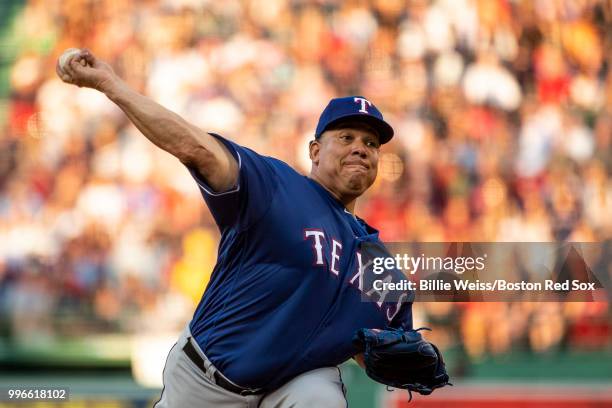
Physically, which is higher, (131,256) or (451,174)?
(451,174)

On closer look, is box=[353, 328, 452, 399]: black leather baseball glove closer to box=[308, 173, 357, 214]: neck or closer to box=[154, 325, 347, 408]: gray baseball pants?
box=[154, 325, 347, 408]: gray baseball pants

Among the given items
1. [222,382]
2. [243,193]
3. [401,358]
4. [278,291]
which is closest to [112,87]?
[243,193]

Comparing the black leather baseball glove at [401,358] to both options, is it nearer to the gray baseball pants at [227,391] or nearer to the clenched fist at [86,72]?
the gray baseball pants at [227,391]

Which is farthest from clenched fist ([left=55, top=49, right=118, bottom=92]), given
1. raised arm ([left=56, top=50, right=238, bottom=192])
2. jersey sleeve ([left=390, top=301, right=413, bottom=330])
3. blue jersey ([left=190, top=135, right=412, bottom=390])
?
jersey sleeve ([left=390, top=301, right=413, bottom=330])

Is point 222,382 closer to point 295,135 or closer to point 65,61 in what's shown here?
point 65,61

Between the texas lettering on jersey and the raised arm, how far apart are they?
1.56 feet

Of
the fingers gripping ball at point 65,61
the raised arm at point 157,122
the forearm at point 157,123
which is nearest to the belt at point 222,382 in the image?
the raised arm at point 157,122

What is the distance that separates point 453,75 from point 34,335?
14.9 ft

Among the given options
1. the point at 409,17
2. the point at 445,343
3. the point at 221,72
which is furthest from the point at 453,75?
the point at 445,343

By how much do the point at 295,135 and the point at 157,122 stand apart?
21.0 ft

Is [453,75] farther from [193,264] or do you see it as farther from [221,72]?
[193,264]

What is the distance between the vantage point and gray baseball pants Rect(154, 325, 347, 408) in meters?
3.55

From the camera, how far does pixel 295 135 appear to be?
948cm

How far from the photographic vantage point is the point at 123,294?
8.59 meters
